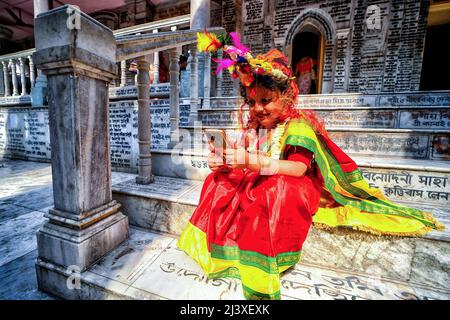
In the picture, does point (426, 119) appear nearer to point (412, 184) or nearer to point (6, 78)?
point (412, 184)

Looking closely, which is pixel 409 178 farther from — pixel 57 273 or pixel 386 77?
pixel 386 77

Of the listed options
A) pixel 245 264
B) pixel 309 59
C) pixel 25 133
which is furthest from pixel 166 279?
pixel 309 59

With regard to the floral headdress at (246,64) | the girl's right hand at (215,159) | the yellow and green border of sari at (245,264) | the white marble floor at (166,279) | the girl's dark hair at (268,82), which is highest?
the floral headdress at (246,64)

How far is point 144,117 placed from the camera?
2.29 meters

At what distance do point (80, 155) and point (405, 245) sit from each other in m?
2.18

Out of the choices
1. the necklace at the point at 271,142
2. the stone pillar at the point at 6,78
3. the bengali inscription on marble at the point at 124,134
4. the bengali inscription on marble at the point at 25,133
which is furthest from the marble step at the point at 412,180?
the stone pillar at the point at 6,78

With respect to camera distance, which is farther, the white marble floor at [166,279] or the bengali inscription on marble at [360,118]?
the bengali inscription on marble at [360,118]

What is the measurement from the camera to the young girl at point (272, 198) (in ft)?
4.03

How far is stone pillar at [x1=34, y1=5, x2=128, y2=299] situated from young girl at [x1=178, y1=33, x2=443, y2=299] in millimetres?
688

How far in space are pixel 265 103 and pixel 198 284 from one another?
127 centimetres

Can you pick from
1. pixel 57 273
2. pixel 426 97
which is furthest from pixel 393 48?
pixel 57 273

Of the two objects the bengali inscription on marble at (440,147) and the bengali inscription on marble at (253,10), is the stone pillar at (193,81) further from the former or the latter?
the bengali inscription on marble at (253,10)

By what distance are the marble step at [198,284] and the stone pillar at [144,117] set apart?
97 cm

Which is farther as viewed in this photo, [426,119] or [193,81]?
[193,81]
